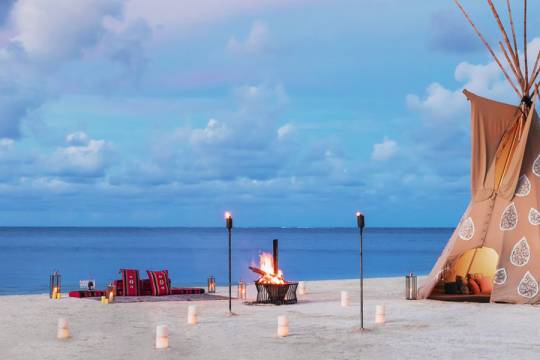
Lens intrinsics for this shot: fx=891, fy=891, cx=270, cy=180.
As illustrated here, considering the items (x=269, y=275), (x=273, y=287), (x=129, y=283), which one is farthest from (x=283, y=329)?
(x=129, y=283)

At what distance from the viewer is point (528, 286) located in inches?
941

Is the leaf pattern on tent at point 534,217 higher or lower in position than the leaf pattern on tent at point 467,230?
higher

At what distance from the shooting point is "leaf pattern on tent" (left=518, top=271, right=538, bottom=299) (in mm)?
23828

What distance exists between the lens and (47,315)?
2316cm

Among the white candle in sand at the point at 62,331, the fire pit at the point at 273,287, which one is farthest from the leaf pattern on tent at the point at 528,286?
the white candle in sand at the point at 62,331

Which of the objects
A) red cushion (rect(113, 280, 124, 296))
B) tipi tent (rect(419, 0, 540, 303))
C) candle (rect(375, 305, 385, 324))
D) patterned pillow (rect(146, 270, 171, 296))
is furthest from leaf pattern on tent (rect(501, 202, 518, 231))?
red cushion (rect(113, 280, 124, 296))

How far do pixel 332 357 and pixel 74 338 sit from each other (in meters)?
5.95

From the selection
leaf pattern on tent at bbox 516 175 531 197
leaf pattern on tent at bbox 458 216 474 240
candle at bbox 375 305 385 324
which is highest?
leaf pattern on tent at bbox 516 175 531 197

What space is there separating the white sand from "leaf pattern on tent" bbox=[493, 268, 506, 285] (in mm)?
874

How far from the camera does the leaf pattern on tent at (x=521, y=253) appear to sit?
24.1 m

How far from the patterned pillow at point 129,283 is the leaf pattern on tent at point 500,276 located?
11.2 m

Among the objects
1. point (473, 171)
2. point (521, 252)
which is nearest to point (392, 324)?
point (521, 252)

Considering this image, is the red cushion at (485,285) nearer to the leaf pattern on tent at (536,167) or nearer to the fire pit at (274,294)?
the leaf pattern on tent at (536,167)

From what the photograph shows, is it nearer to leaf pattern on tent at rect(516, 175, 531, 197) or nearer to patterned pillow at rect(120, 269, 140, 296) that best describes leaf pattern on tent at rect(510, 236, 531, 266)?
leaf pattern on tent at rect(516, 175, 531, 197)
